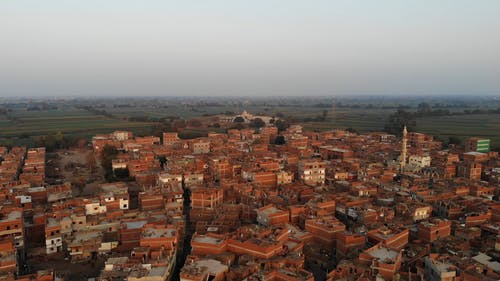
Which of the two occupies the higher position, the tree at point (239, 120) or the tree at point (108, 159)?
the tree at point (239, 120)

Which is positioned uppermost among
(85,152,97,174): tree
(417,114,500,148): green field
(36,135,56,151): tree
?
(417,114,500,148): green field

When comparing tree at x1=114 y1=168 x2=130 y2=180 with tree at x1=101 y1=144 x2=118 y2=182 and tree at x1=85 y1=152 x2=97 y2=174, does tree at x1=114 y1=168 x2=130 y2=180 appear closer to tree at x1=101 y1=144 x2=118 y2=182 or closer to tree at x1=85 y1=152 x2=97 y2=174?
tree at x1=101 y1=144 x2=118 y2=182

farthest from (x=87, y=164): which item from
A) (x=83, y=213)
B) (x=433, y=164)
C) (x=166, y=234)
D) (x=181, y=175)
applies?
(x=433, y=164)

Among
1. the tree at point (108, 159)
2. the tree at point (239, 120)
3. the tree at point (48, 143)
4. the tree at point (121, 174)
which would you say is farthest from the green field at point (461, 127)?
the tree at point (48, 143)

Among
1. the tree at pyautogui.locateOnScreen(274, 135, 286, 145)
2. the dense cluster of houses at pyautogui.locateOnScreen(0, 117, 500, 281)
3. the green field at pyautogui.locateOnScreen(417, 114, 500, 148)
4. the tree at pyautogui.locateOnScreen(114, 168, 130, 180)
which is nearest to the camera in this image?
the dense cluster of houses at pyautogui.locateOnScreen(0, 117, 500, 281)

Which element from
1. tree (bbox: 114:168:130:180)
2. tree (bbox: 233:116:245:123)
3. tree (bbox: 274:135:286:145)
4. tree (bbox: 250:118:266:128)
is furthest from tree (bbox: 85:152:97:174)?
tree (bbox: 233:116:245:123)

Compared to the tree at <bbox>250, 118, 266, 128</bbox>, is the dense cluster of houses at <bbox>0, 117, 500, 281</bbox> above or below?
below

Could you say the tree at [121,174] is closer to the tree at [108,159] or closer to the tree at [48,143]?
the tree at [108,159]

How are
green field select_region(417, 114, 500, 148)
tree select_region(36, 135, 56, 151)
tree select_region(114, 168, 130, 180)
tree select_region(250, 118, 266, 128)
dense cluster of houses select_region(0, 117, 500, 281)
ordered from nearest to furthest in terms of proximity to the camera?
1. dense cluster of houses select_region(0, 117, 500, 281)
2. tree select_region(114, 168, 130, 180)
3. tree select_region(36, 135, 56, 151)
4. green field select_region(417, 114, 500, 148)
5. tree select_region(250, 118, 266, 128)

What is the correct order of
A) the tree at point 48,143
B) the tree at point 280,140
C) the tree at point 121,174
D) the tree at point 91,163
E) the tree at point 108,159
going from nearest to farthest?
the tree at point 121,174 < the tree at point 108,159 < the tree at point 91,163 < the tree at point 48,143 < the tree at point 280,140
